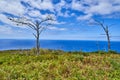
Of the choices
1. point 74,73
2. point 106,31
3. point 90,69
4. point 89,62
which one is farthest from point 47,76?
point 106,31

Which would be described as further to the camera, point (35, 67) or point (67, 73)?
point (35, 67)

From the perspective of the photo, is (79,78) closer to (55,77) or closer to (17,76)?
(55,77)

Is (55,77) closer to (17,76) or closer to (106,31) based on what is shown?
(17,76)

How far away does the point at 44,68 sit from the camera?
13758 millimetres

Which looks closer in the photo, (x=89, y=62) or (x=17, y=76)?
(x=17, y=76)

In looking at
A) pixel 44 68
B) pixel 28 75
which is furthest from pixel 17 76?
pixel 44 68

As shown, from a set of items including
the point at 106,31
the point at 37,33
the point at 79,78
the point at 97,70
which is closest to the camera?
the point at 79,78

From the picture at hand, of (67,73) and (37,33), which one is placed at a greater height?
(37,33)

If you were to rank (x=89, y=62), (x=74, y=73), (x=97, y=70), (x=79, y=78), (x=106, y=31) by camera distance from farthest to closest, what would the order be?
(x=106, y=31)
(x=89, y=62)
(x=97, y=70)
(x=74, y=73)
(x=79, y=78)

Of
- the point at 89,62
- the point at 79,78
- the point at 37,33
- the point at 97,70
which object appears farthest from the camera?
the point at 37,33

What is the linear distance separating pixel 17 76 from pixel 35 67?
2692 mm

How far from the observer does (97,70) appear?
44.1ft

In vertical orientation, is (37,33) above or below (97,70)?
above

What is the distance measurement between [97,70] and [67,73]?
202cm
